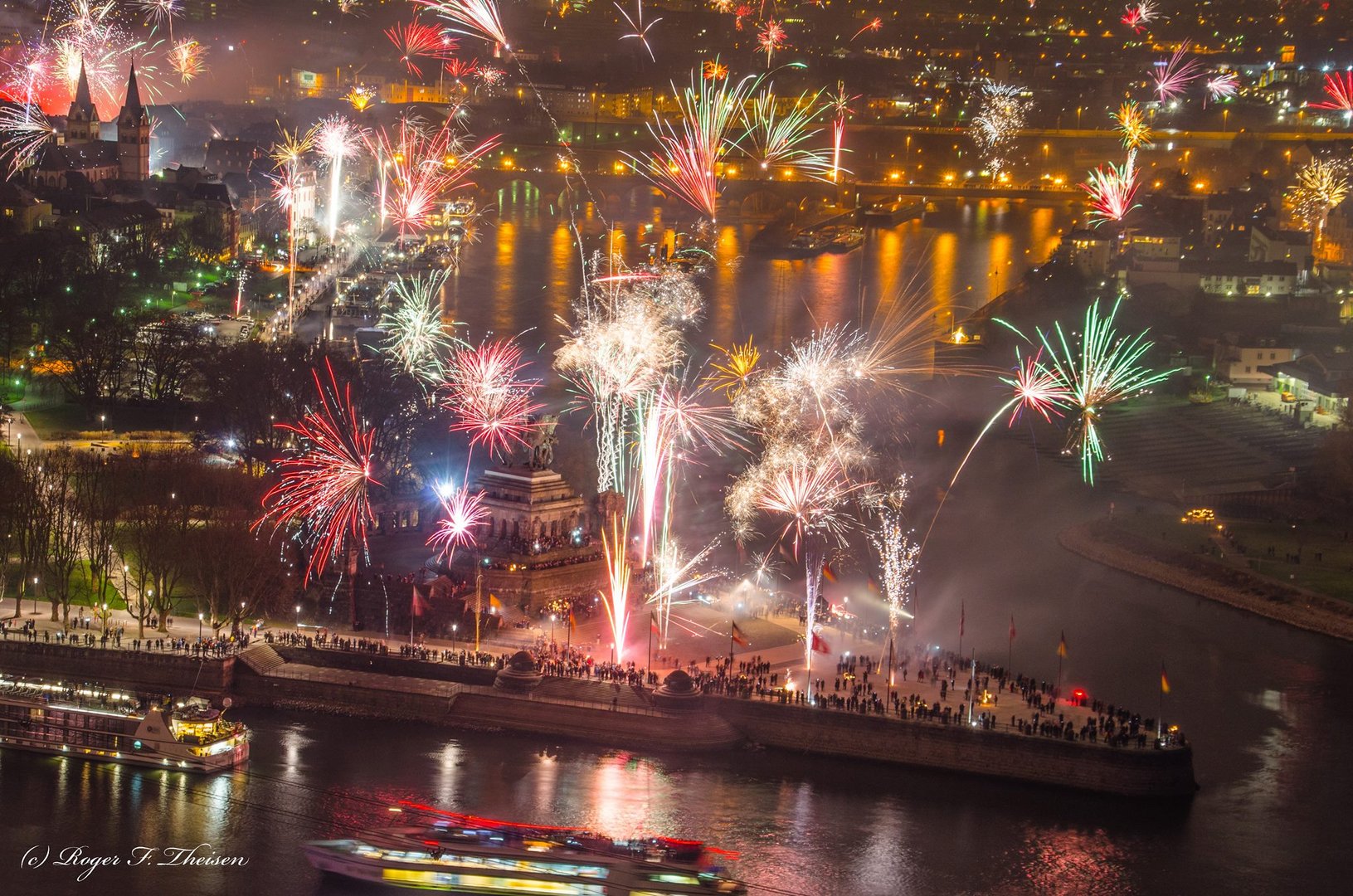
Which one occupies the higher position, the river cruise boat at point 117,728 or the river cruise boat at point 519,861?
the river cruise boat at point 117,728

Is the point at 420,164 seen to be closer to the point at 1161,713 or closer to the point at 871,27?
the point at 871,27

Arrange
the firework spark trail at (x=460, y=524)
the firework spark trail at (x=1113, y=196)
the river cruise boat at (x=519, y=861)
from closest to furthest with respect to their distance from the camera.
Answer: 1. the river cruise boat at (x=519, y=861)
2. the firework spark trail at (x=460, y=524)
3. the firework spark trail at (x=1113, y=196)

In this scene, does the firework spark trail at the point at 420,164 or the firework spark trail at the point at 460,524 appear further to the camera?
the firework spark trail at the point at 420,164

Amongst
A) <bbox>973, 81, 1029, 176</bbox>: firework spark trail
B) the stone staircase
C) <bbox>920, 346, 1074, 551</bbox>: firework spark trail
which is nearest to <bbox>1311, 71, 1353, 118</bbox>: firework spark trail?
<bbox>973, 81, 1029, 176</bbox>: firework spark trail

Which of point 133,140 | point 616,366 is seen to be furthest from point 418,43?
point 616,366

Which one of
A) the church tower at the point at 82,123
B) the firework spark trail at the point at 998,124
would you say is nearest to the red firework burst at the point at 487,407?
the church tower at the point at 82,123

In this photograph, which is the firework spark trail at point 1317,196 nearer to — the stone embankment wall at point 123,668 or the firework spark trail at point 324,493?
the firework spark trail at point 324,493

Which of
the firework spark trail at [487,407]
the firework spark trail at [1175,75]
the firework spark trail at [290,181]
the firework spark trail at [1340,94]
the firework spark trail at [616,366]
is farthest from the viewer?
the firework spark trail at [1175,75]

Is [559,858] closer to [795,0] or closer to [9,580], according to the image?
[9,580]
